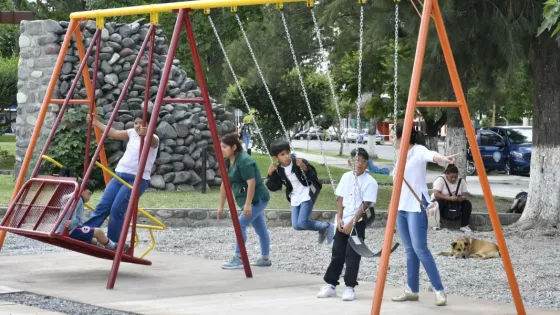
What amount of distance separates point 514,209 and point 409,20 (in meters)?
4.16

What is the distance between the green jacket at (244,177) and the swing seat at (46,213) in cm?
125

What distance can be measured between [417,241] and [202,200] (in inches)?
411

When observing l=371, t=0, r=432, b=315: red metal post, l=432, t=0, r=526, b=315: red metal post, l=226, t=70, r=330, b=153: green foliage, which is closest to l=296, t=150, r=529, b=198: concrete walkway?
l=226, t=70, r=330, b=153: green foliage

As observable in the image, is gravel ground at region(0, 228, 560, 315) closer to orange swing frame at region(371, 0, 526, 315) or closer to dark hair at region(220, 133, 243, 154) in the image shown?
orange swing frame at region(371, 0, 526, 315)

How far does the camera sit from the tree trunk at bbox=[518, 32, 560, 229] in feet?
52.3

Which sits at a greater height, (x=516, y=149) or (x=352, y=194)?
(x=352, y=194)

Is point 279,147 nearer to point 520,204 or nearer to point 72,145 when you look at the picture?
point 520,204

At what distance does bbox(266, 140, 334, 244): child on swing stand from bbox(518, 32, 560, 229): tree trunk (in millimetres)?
5576

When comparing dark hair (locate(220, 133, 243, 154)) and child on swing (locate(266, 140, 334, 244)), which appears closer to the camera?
dark hair (locate(220, 133, 243, 154))

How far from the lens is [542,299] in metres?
9.94

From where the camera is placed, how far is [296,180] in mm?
11547

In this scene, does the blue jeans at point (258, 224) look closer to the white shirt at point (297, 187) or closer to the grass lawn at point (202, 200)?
the white shirt at point (297, 187)

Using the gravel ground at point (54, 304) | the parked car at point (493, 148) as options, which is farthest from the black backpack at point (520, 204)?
the parked car at point (493, 148)

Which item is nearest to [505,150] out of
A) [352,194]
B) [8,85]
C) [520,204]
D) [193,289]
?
[8,85]
